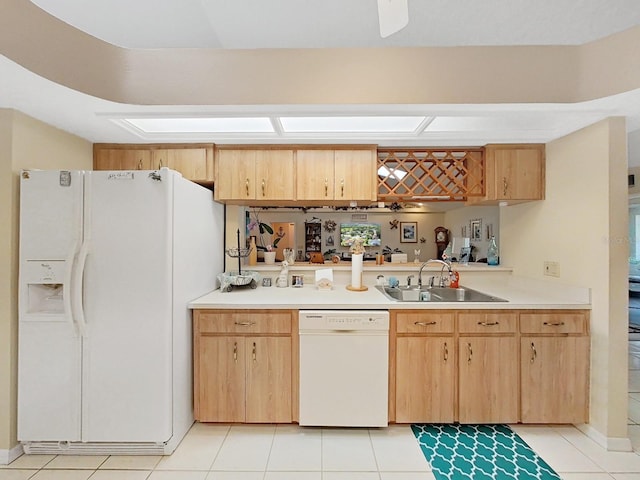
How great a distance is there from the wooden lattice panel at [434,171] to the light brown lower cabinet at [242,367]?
1.49m

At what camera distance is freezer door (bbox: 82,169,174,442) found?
1.90 metres

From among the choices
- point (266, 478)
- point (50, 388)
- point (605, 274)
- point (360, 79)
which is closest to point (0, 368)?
point (50, 388)

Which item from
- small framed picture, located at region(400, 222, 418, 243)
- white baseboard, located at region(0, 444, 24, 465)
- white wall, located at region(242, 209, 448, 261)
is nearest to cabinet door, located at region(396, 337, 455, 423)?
white baseboard, located at region(0, 444, 24, 465)

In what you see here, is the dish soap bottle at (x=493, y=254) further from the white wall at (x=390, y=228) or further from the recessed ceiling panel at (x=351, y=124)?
the white wall at (x=390, y=228)

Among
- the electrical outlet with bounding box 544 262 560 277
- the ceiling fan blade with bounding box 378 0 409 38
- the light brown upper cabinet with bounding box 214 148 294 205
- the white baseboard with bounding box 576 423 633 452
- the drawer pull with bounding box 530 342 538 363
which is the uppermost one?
the ceiling fan blade with bounding box 378 0 409 38

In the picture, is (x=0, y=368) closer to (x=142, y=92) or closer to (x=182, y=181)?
(x=182, y=181)

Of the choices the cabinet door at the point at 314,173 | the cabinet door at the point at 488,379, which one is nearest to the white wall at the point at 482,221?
the cabinet door at the point at 488,379

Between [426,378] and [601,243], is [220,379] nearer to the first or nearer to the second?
[426,378]

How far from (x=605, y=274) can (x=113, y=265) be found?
3132 mm

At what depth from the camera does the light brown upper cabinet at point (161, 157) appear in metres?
2.54

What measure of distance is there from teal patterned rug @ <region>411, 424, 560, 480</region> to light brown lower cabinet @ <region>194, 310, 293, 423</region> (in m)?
0.98

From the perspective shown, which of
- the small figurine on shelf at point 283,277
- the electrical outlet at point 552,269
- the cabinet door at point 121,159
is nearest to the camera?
the electrical outlet at point 552,269

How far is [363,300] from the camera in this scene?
2.23 metres

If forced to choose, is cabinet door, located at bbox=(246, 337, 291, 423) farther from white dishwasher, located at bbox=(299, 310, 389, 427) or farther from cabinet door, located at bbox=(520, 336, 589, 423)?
cabinet door, located at bbox=(520, 336, 589, 423)
